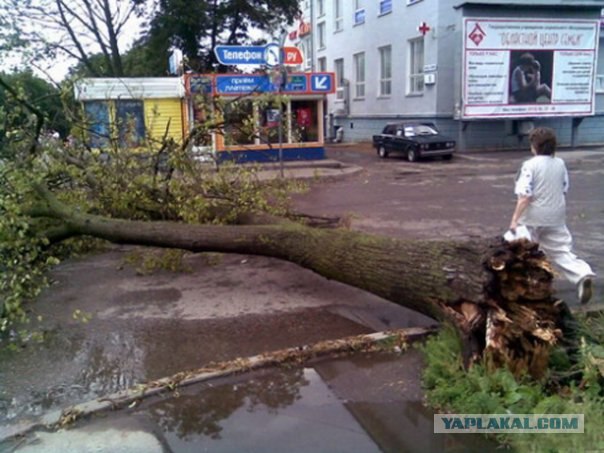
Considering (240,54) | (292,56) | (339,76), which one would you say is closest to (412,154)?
(292,56)

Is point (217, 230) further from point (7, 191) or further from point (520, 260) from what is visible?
point (520, 260)

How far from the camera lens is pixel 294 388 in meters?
3.84

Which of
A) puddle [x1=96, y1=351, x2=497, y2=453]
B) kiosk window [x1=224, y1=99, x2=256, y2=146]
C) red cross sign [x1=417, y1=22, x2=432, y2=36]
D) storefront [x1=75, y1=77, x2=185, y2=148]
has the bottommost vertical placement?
puddle [x1=96, y1=351, x2=497, y2=453]

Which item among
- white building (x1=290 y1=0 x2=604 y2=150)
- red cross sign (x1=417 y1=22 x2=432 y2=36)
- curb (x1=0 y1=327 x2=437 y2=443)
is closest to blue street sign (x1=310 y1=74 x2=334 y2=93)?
white building (x1=290 y1=0 x2=604 y2=150)

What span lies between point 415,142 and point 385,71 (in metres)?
8.84

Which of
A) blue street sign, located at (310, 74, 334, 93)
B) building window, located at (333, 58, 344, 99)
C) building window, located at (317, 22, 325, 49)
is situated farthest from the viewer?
building window, located at (317, 22, 325, 49)

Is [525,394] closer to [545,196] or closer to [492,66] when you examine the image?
[545,196]

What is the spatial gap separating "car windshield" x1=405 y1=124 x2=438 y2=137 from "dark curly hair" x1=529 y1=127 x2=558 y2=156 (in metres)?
16.1

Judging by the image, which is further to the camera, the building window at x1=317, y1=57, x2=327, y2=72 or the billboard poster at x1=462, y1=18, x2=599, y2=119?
the building window at x1=317, y1=57, x2=327, y2=72

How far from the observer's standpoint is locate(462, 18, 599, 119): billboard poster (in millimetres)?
21062

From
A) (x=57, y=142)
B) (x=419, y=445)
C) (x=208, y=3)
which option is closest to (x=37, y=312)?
(x=57, y=142)

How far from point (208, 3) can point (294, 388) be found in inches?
893

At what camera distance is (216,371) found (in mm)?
4066

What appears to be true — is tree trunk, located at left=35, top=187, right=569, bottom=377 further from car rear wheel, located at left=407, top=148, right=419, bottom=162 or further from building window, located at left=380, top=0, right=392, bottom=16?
building window, located at left=380, top=0, right=392, bottom=16
